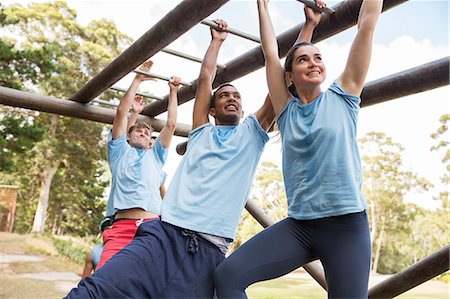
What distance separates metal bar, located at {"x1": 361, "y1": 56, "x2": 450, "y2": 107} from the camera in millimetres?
2090

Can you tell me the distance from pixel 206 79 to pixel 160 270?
2.98ft

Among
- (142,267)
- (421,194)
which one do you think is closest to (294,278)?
(421,194)

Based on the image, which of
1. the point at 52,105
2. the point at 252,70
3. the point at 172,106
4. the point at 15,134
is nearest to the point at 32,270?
the point at 15,134

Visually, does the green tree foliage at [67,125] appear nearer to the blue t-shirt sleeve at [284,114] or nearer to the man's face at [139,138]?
the man's face at [139,138]

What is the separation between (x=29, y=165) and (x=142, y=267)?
15396 millimetres

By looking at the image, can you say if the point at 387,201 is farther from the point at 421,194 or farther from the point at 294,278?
the point at 294,278

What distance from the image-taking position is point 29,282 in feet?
34.8

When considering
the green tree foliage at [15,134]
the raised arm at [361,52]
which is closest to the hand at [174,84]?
the raised arm at [361,52]

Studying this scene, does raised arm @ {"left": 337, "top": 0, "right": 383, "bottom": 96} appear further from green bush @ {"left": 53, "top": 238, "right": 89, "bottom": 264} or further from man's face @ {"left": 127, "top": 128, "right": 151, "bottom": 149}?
green bush @ {"left": 53, "top": 238, "right": 89, "bottom": 264}

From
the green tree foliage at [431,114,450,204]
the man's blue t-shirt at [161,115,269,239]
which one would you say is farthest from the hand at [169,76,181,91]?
the green tree foliage at [431,114,450,204]

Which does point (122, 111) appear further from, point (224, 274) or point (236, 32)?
point (224, 274)

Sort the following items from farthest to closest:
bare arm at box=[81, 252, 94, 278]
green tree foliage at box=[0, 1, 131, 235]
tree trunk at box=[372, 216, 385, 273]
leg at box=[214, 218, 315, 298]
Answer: tree trunk at box=[372, 216, 385, 273], green tree foliage at box=[0, 1, 131, 235], bare arm at box=[81, 252, 94, 278], leg at box=[214, 218, 315, 298]

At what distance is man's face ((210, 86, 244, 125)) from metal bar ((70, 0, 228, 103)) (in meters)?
0.33

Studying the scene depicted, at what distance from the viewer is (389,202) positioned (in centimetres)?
1788
